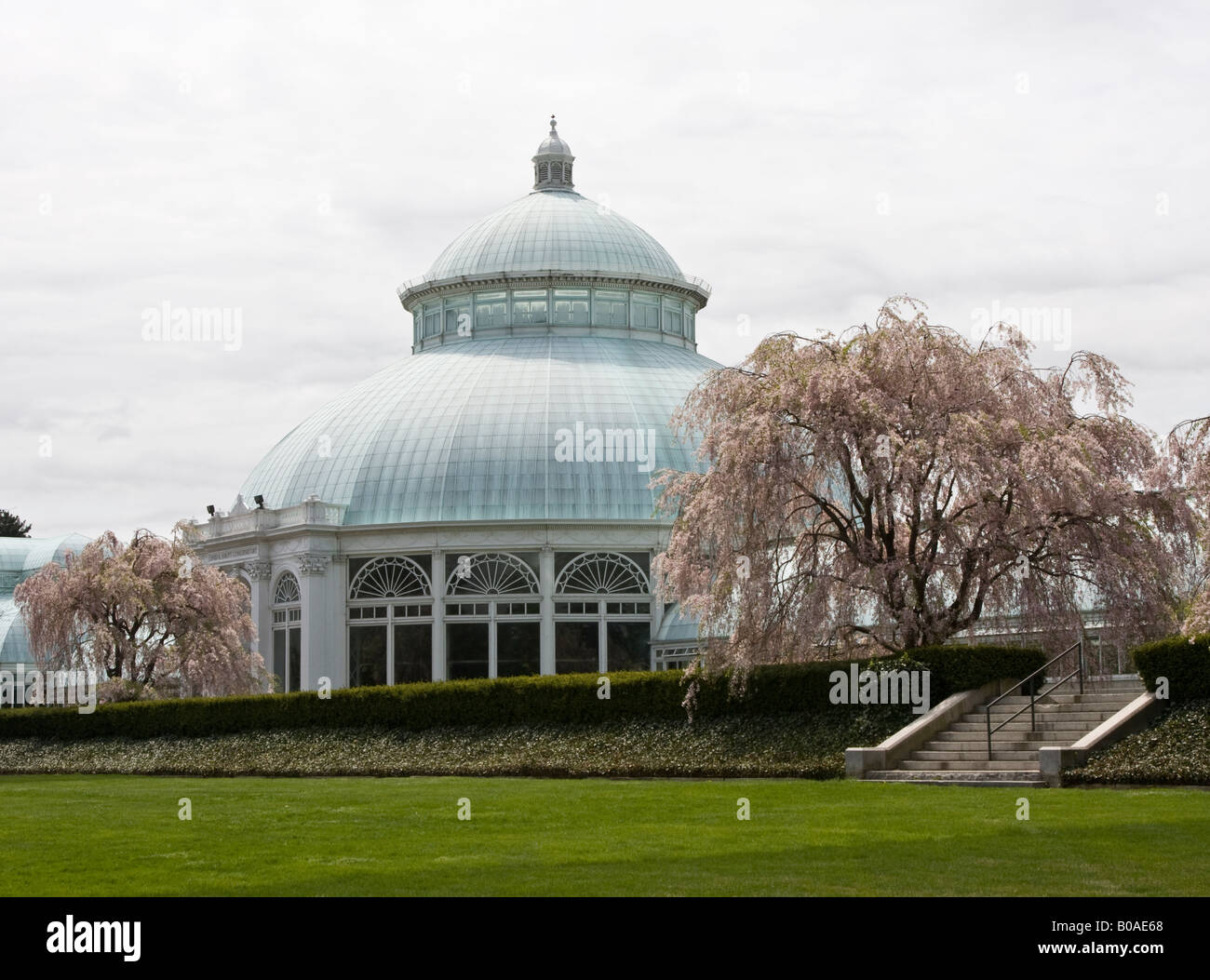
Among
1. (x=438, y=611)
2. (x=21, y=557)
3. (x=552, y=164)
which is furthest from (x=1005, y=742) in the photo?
(x=21, y=557)

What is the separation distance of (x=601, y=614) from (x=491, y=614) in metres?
3.72

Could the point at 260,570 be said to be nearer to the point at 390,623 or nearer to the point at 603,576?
the point at 390,623

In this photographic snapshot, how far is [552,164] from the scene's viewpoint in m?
71.3

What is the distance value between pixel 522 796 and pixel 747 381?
36.4ft

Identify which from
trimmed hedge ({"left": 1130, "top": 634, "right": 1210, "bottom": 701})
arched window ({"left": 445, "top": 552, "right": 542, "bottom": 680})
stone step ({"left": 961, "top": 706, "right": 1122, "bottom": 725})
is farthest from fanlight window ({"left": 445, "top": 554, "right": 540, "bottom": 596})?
trimmed hedge ({"left": 1130, "top": 634, "right": 1210, "bottom": 701})

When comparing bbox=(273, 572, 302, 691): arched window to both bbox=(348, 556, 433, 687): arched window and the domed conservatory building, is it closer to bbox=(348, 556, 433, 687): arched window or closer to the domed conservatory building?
the domed conservatory building

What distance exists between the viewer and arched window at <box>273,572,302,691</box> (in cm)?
5703

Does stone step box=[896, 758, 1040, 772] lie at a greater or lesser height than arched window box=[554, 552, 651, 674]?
lesser

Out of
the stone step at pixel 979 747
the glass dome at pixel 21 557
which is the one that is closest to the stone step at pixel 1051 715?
the stone step at pixel 979 747

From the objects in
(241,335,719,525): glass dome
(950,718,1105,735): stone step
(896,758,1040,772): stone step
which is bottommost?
(896,758,1040,772): stone step

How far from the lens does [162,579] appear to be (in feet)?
153

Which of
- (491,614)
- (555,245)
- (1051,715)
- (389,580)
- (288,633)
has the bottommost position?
(1051,715)

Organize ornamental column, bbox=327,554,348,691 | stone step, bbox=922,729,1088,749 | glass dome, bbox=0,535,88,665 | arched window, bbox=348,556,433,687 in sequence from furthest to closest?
glass dome, bbox=0,535,88,665 → ornamental column, bbox=327,554,348,691 → arched window, bbox=348,556,433,687 → stone step, bbox=922,729,1088,749
